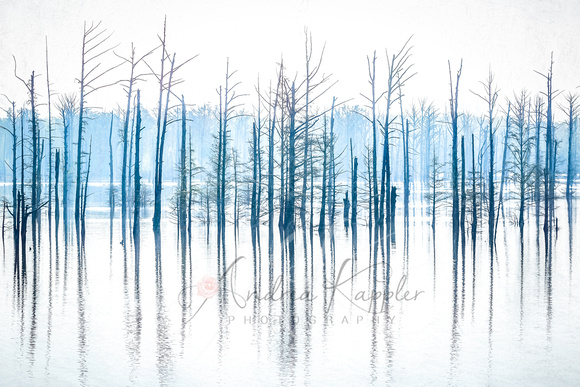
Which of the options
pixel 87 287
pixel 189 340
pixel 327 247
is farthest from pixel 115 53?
pixel 189 340

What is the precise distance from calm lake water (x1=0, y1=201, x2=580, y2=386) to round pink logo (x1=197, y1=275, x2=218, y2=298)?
153 mm

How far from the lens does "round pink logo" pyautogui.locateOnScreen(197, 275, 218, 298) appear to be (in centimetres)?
1325

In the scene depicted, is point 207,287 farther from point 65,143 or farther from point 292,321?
point 65,143

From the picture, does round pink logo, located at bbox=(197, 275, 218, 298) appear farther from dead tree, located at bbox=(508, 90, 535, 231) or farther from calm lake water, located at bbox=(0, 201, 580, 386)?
dead tree, located at bbox=(508, 90, 535, 231)

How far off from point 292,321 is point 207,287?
407cm

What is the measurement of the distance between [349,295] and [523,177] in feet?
69.9

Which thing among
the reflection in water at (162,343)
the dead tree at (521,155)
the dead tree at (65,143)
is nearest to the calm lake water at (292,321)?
the reflection in water at (162,343)

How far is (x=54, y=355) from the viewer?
851cm

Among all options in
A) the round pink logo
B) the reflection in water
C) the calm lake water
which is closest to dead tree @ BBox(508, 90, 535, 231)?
the calm lake water

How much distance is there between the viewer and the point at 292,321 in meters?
10.5

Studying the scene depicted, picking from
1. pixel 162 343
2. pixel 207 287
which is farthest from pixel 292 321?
pixel 207 287

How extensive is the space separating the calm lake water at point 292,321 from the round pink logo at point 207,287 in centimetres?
15

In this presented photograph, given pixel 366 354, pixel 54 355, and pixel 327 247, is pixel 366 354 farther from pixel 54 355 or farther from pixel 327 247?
pixel 327 247

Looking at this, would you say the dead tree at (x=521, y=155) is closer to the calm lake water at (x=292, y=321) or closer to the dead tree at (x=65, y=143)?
the calm lake water at (x=292, y=321)
